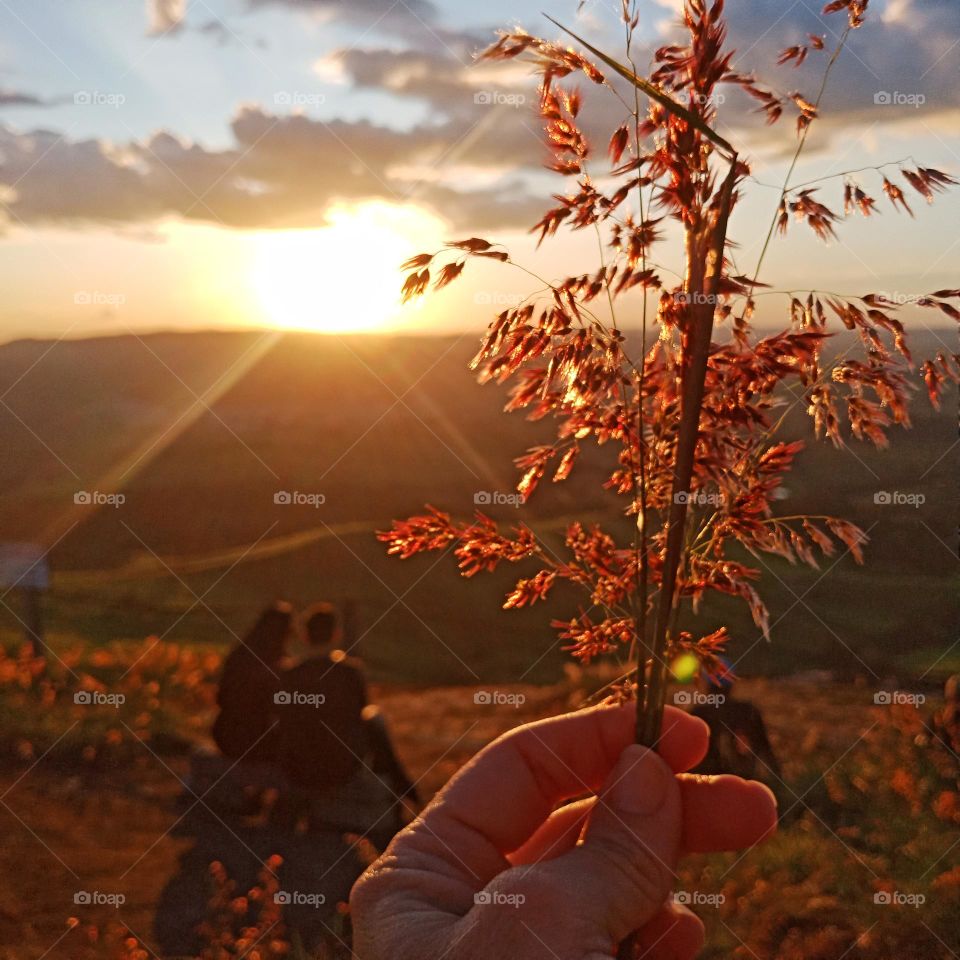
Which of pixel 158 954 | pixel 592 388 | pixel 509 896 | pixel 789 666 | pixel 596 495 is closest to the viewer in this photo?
pixel 509 896

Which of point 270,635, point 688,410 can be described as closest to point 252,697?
point 270,635

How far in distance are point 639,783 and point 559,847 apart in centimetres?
31

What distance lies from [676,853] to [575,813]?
0.30 metres

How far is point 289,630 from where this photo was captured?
7.72m

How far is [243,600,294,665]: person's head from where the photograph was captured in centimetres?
753

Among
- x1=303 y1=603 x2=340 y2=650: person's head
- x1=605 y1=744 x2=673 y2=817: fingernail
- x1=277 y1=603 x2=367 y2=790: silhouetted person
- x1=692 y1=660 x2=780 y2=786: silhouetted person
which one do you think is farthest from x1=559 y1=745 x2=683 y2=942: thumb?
x1=303 y1=603 x2=340 y2=650: person's head

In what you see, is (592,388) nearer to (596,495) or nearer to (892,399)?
(892,399)

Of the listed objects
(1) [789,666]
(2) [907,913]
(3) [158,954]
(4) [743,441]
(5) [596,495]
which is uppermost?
(5) [596,495]

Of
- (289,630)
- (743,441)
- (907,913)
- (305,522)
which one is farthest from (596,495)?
(743,441)

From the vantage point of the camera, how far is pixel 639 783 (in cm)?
263

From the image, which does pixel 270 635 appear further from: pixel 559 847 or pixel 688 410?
pixel 688 410

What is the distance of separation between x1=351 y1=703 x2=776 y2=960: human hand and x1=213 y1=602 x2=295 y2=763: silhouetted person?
500cm

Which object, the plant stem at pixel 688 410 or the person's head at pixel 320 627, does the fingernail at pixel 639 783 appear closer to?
the plant stem at pixel 688 410

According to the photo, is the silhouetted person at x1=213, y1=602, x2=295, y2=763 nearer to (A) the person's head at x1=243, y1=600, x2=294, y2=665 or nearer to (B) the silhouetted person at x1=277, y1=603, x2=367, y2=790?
(A) the person's head at x1=243, y1=600, x2=294, y2=665
